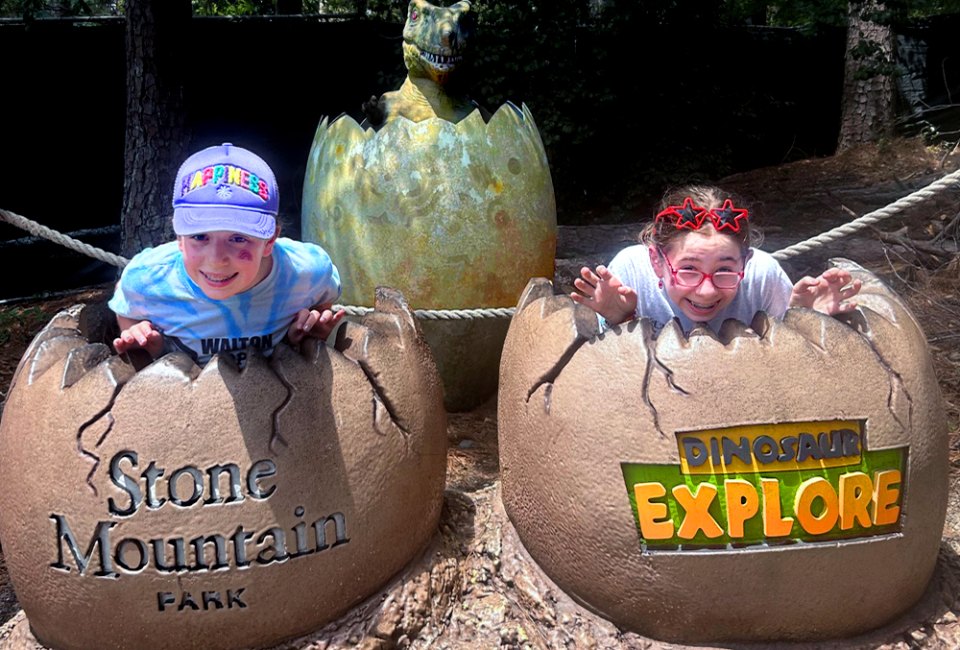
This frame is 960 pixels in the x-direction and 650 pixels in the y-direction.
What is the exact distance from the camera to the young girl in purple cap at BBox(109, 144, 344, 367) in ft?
6.56

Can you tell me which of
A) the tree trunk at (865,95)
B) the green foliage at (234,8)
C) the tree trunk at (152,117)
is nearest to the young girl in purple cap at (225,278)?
the tree trunk at (152,117)

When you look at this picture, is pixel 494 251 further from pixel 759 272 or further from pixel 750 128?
pixel 750 128

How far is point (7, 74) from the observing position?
5.99 metres

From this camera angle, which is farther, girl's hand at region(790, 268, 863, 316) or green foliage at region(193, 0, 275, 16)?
green foliage at region(193, 0, 275, 16)

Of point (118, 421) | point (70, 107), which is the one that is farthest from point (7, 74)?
point (118, 421)

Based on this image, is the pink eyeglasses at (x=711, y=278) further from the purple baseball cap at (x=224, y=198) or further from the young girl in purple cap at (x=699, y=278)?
the purple baseball cap at (x=224, y=198)

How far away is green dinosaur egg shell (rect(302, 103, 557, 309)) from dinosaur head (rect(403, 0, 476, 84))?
1.05 ft

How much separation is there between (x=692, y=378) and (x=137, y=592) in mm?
1331

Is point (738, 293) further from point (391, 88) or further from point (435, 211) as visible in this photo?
point (391, 88)

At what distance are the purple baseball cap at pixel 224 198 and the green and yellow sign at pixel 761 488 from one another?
1.06m

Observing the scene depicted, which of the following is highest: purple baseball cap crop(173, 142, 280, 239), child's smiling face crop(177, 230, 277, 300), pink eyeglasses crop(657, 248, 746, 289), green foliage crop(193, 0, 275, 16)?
green foliage crop(193, 0, 275, 16)

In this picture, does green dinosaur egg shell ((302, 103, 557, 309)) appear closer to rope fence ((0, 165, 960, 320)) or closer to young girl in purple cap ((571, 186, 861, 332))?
rope fence ((0, 165, 960, 320))

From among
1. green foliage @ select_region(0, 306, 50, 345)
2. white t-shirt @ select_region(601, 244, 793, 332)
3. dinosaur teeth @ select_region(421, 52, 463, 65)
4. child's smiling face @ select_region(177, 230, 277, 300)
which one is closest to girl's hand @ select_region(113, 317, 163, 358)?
child's smiling face @ select_region(177, 230, 277, 300)

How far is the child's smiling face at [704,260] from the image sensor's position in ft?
7.23
